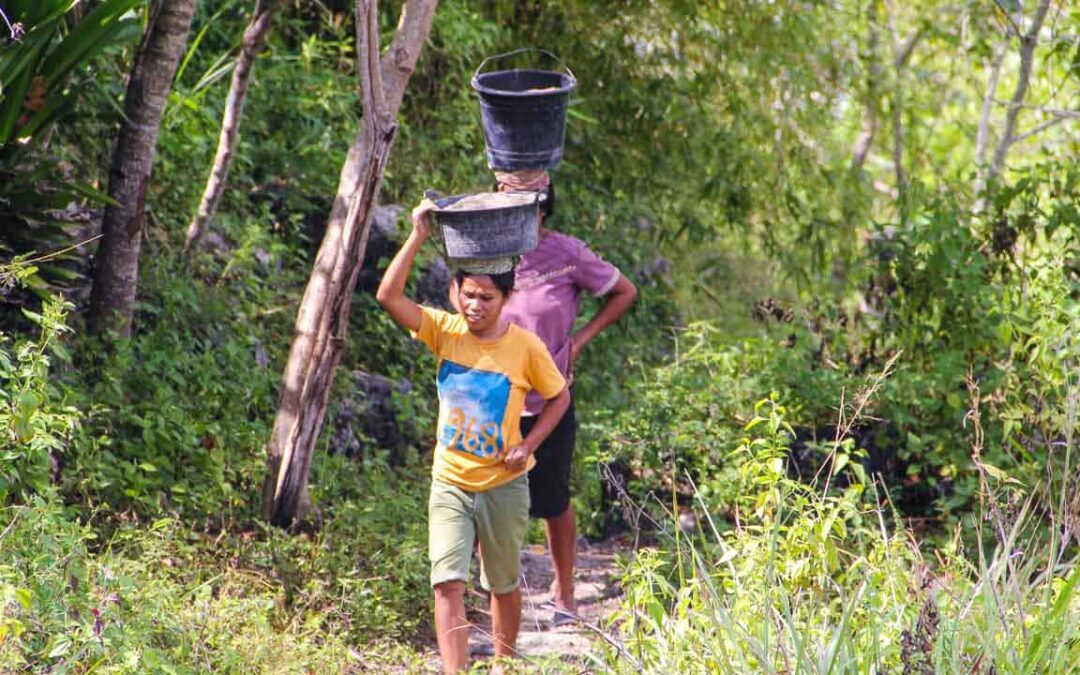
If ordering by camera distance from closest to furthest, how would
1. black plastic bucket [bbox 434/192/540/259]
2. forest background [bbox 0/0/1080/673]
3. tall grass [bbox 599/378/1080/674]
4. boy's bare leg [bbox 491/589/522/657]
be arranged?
tall grass [bbox 599/378/1080/674] < forest background [bbox 0/0/1080/673] < black plastic bucket [bbox 434/192/540/259] < boy's bare leg [bbox 491/589/522/657]

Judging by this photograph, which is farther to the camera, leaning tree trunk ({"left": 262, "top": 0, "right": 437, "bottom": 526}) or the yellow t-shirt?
leaning tree trunk ({"left": 262, "top": 0, "right": 437, "bottom": 526})

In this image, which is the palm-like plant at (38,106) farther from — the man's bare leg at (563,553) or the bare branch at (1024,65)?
the bare branch at (1024,65)

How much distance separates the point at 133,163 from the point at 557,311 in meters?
1.91

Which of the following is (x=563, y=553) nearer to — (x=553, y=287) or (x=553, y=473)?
(x=553, y=473)

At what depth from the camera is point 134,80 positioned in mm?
6133

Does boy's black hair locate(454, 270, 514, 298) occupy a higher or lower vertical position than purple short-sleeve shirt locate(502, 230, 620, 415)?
higher

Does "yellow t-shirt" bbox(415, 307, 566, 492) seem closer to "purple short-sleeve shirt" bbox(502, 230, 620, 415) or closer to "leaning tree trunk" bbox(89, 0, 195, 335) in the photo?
"purple short-sleeve shirt" bbox(502, 230, 620, 415)

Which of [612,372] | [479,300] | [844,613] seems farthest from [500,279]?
[612,372]

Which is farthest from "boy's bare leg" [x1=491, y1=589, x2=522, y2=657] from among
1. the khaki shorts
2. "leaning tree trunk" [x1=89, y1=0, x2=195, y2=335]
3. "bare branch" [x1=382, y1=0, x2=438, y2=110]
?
"leaning tree trunk" [x1=89, y1=0, x2=195, y2=335]

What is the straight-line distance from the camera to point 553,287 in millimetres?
5473

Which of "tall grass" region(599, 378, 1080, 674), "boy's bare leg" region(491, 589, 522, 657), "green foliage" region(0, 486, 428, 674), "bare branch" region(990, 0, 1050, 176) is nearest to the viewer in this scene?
"tall grass" region(599, 378, 1080, 674)

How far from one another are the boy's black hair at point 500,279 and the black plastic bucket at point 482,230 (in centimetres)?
5

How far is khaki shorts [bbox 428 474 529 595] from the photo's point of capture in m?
4.67

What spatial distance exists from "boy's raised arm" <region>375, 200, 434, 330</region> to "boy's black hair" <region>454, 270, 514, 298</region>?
162mm
